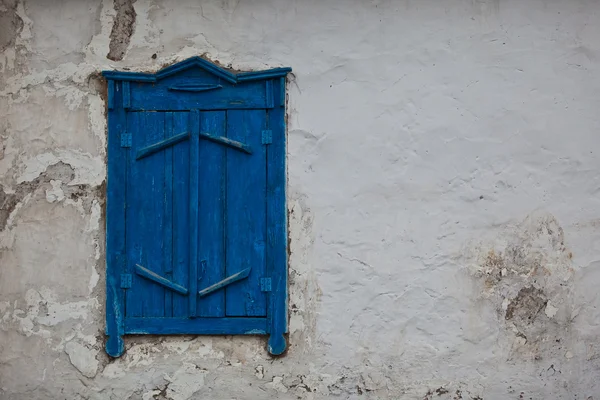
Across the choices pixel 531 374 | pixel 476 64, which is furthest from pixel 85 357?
pixel 476 64

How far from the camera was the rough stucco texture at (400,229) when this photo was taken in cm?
398

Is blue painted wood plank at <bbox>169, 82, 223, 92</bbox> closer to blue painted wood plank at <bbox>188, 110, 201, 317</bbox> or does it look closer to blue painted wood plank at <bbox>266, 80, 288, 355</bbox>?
blue painted wood plank at <bbox>188, 110, 201, 317</bbox>

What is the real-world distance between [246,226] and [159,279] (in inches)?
23.3

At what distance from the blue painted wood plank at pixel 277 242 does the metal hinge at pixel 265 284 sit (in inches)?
0.9

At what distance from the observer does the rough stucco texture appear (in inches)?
157

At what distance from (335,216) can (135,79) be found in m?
1.44

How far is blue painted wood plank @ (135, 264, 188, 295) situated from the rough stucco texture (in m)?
0.27

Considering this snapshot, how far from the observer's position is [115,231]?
4031mm

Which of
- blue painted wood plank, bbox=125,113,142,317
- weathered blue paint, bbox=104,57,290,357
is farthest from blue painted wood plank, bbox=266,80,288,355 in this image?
blue painted wood plank, bbox=125,113,142,317

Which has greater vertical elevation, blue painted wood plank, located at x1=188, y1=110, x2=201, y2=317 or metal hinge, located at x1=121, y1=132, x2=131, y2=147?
metal hinge, located at x1=121, y1=132, x2=131, y2=147

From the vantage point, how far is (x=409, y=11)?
4047 millimetres

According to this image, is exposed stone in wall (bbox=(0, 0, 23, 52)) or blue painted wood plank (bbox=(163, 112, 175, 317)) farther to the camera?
exposed stone in wall (bbox=(0, 0, 23, 52))

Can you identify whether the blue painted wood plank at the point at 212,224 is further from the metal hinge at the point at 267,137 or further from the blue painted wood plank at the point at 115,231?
the blue painted wood plank at the point at 115,231

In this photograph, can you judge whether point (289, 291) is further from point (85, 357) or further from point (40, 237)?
point (40, 237)
